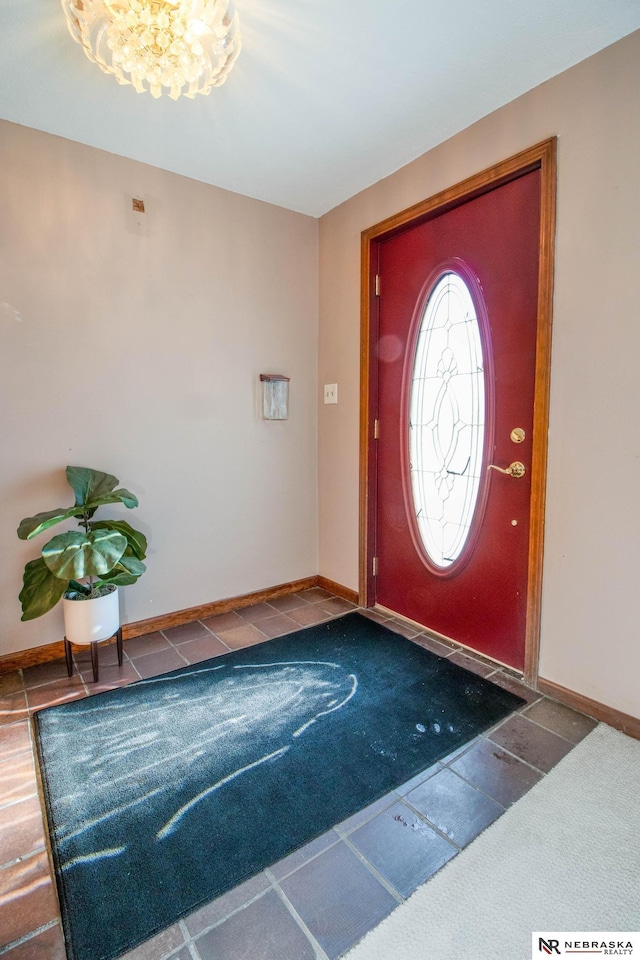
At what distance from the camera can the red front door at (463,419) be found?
2150 mm

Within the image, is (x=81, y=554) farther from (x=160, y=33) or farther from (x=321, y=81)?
(x=321, y=81)

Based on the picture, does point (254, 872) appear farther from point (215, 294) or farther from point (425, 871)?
point (215, 294)

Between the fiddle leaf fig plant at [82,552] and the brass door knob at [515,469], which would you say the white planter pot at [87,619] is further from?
the brass door knob at [515,469]

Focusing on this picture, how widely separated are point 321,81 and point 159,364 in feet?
4.95

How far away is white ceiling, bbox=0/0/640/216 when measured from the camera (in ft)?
5.29

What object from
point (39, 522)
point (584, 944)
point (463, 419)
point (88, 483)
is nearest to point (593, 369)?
point (463, 419)

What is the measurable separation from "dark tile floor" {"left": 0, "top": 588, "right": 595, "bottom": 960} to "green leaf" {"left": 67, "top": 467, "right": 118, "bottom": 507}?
879 millimetres

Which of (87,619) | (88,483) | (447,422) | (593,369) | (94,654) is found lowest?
(94,654)

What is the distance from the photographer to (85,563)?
1.94 m

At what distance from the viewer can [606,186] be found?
177 cm

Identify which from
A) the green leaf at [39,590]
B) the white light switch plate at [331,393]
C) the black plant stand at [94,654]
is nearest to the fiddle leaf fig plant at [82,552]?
the green leaf at [39,590]

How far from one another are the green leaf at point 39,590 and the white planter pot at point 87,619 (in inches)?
6.1

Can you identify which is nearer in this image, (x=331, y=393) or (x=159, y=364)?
(x=159, y=364)

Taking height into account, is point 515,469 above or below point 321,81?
below
